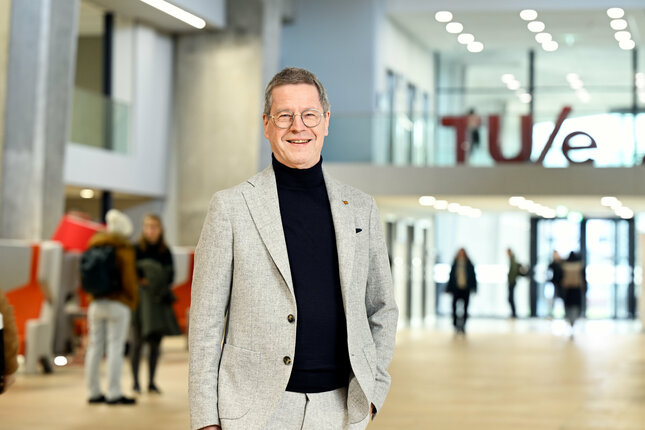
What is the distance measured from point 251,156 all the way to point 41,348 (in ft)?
29.7

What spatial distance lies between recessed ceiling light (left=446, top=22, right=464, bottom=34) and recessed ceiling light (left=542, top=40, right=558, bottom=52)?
9.40 feet

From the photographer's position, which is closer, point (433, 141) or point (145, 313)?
point (145, 313)

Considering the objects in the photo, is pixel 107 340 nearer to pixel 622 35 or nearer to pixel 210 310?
pixel 210 310

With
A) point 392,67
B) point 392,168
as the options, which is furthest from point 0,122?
point 392,67

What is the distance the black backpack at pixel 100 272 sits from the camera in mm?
9156

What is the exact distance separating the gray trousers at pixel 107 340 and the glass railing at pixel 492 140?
1113 cm

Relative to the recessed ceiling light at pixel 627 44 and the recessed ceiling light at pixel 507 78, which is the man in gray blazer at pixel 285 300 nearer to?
the recessed ceiling light at pixel 627 44

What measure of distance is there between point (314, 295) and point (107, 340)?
7.14m

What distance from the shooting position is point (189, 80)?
21.3m

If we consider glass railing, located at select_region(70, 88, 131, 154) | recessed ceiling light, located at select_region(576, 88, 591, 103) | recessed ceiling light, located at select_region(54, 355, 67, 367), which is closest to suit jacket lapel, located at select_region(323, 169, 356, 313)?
recessed ceiling light, located at select_region(54, 355, 67, 367)

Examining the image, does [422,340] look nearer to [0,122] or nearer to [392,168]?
[392,168]

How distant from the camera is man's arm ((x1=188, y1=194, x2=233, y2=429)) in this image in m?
2.65

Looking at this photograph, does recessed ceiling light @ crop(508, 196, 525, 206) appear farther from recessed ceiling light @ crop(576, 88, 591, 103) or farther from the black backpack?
the black backpack

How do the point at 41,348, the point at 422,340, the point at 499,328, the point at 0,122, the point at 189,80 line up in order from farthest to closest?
the point at 499,328
the point at 189,80
the point at 422,340
the point at 0,122
the point at 41,348
